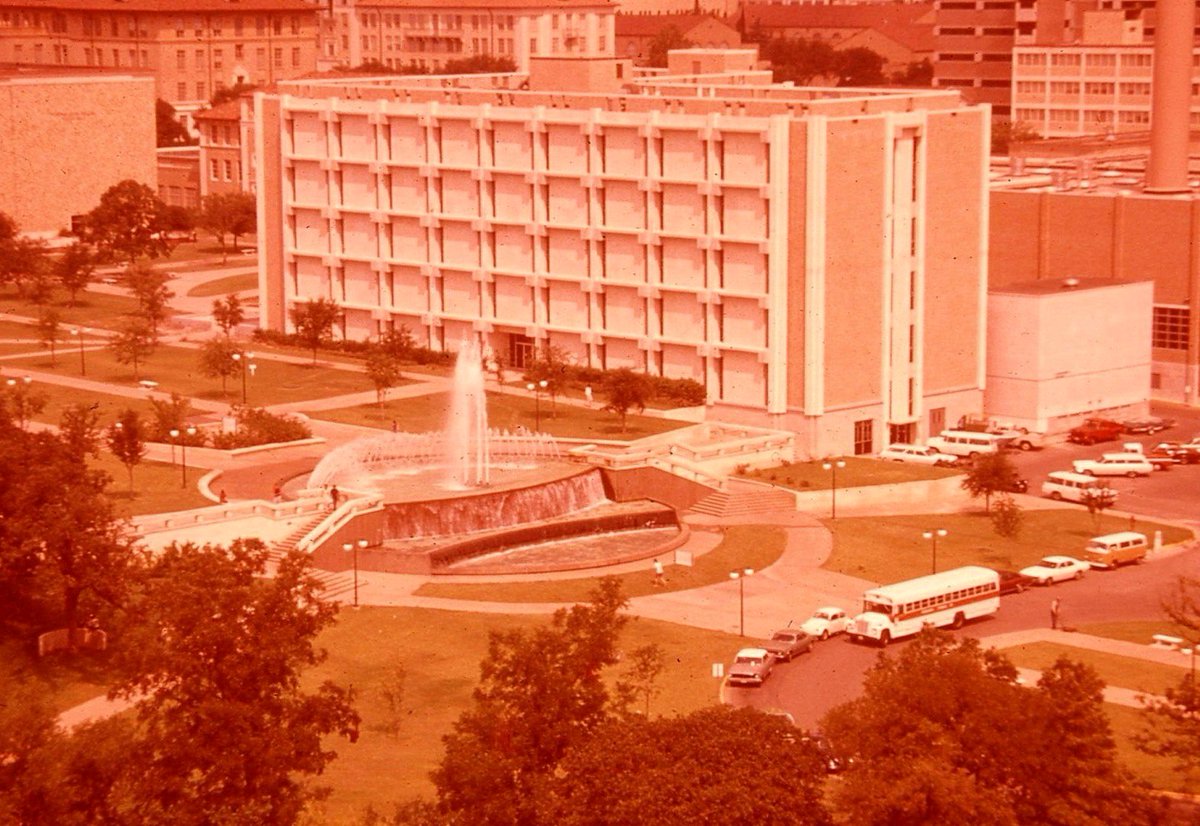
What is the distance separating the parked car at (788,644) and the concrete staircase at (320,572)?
15333mm

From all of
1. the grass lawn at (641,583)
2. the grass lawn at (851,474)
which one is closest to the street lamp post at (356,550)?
the grass lawn at (641,583)

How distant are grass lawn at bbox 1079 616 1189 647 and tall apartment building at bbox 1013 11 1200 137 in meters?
114

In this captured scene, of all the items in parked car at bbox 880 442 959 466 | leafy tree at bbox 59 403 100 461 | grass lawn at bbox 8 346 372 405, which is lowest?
parked car at bbox 880 442 959 466

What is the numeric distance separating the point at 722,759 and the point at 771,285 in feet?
171

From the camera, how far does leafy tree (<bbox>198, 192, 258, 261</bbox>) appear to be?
159500 millimetres

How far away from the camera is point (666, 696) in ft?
225

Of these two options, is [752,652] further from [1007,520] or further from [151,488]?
[151,488]

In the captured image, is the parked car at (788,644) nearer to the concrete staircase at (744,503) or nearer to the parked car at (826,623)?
the parked car at (826,623)

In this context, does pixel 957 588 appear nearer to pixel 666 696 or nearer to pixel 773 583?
pixel 773 583

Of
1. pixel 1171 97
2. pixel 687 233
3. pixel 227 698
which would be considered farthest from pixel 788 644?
pixel 1171 97

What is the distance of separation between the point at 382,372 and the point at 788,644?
3479 centimetres

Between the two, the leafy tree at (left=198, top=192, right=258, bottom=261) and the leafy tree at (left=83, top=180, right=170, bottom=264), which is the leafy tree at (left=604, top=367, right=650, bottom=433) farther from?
the leafy tree at (left=198, top=192, right=258, bottom=261)

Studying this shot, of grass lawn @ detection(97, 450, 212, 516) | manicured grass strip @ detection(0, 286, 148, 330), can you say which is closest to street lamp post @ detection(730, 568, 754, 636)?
grass lawn @ detection(97, 450, 212, 516)

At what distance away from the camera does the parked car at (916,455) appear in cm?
10150
